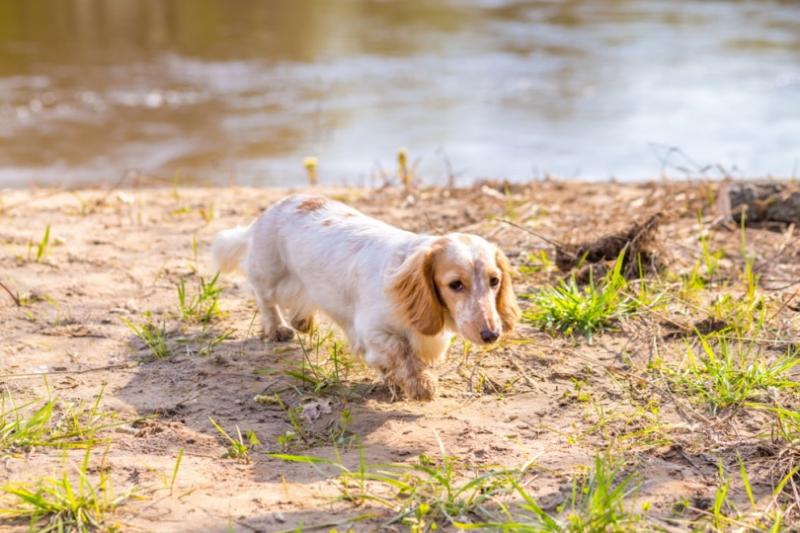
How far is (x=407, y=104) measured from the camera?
42.4 feet

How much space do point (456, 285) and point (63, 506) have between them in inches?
63.4

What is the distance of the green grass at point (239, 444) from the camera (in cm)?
354

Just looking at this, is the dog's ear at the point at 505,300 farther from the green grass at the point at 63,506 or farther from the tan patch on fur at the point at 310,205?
the green grass at the point at 63,506

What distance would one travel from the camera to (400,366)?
158 inches

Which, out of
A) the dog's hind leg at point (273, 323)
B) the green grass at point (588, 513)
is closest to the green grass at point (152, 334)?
the dog's hind leg at point (273, 323)

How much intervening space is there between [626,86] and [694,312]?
988 centimetres

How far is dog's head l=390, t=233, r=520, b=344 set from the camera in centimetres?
380

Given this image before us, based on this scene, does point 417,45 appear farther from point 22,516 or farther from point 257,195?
point 22,516

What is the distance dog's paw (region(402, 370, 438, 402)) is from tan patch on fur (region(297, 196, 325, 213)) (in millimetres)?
1139

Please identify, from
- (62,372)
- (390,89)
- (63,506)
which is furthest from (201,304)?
(390,89)

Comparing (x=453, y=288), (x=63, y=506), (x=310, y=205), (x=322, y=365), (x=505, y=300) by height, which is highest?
(x=310, y=205)

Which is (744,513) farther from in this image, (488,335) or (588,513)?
(488,335)

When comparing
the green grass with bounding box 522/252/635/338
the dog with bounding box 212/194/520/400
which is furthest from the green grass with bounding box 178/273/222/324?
the green grass with bounding box 522/252/635/338

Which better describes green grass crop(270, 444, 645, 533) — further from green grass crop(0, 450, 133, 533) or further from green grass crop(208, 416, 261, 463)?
green grass crop(0, 450, 133, 533)
